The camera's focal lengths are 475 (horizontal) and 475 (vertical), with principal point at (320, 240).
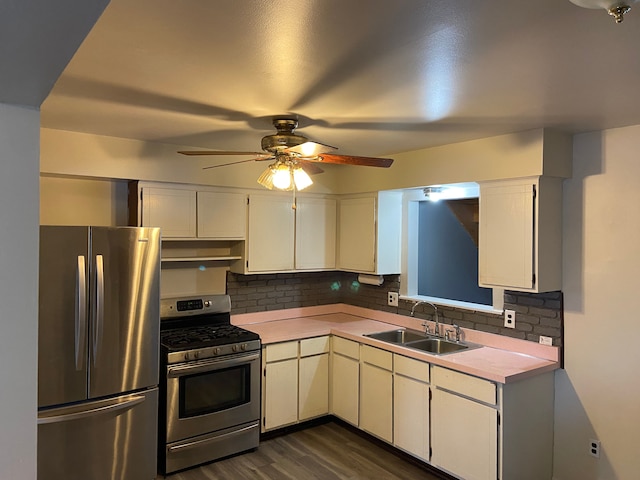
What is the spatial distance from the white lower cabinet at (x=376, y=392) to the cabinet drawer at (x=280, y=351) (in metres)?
0.57

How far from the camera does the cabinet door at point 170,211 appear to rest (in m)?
3.62

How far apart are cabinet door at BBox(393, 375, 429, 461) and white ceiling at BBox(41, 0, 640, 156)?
181 cm

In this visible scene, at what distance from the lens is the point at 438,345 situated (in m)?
3.82

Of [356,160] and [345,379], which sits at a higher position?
[356,160]

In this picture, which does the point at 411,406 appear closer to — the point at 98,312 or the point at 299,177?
the point at 299,177

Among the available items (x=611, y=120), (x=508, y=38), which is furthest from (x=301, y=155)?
(x=611, y=120)

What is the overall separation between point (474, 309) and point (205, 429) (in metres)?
2.23

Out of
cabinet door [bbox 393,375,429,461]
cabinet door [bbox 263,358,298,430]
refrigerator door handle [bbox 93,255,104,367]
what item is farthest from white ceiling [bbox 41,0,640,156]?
cabinet door [bbox 263,358,298,430]

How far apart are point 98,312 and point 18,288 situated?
5.33 feet

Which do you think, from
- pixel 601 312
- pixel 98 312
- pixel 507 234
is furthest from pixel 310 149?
pixel 601 312

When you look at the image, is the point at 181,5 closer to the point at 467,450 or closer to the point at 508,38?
the point at 508,38

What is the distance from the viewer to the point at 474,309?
12.3 feet

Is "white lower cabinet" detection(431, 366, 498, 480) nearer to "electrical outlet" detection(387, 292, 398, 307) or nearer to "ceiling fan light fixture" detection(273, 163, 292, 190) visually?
"electrical outlet" detection(387, 292, 398, 307)

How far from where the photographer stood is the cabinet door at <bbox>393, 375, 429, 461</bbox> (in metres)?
3.35
